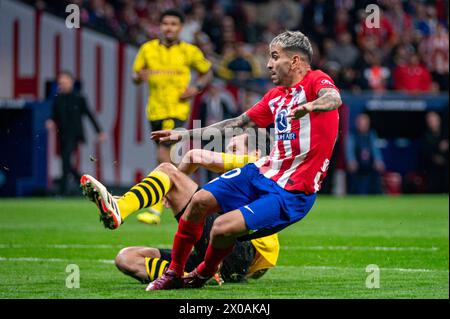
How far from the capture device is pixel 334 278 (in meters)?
8.09

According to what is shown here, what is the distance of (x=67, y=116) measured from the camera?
17.6 meters

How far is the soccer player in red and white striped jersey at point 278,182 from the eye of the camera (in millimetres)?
6836

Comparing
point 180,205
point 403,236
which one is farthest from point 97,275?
point 403,236

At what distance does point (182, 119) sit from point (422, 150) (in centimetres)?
732

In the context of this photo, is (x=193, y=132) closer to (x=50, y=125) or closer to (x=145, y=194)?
(x=145, y=194)

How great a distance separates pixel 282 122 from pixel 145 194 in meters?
1.13

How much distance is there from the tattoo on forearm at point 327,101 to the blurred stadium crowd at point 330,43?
11.6 m

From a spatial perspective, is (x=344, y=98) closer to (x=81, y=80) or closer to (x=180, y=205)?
(x=81, y=80)

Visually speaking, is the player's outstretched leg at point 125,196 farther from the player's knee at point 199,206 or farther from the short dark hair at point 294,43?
the short dark hair at point 294,43

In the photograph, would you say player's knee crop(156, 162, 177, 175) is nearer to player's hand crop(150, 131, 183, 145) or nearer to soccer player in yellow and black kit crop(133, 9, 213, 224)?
player's hand crop(150, 131, 183, 145)

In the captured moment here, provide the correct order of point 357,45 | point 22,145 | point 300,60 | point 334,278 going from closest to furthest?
1. point 300,60
2. point 334,278
3. point 22,145
4. point 357,45

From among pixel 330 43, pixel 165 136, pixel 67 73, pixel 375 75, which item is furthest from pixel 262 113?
pixel 330 43

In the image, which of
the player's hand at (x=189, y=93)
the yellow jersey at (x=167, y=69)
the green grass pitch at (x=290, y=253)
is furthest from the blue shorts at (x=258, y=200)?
the yellow jersey at (x=167, y=69)

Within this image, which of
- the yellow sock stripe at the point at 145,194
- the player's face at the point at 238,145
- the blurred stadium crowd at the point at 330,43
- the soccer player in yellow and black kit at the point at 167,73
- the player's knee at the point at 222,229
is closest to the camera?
the player's knee at the point at 222,229
